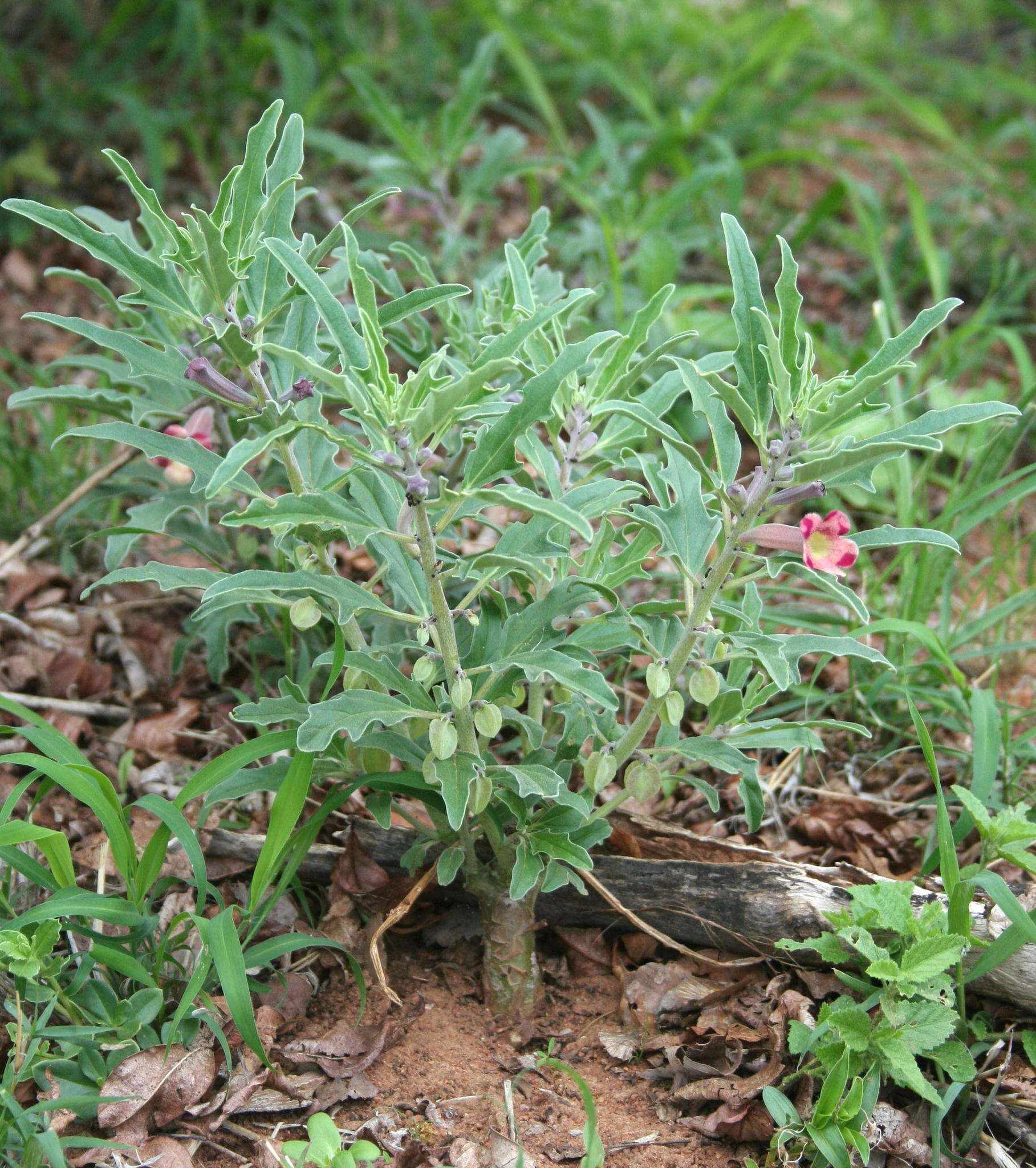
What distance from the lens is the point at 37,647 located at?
2.91 metres

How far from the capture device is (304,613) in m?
1.85

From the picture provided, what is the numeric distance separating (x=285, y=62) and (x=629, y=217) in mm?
1743

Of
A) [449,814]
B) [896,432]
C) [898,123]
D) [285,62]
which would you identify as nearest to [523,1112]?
[449,814]

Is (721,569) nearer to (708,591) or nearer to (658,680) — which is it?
(708,591)

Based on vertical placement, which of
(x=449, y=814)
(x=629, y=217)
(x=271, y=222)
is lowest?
(x=449, y=814)

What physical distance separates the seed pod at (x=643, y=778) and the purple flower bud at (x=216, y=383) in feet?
3.14

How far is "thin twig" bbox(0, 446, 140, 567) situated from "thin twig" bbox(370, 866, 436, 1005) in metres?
1.42

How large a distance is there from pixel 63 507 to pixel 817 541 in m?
2.14

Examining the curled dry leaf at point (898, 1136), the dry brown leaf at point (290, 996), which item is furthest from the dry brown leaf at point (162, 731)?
the curled dry leaf at point (898, 1136)

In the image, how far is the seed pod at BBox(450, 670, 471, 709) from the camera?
1.77 metres

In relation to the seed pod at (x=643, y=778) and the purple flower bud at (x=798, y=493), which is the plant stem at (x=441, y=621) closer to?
the seed pod at (x=643, y=778)

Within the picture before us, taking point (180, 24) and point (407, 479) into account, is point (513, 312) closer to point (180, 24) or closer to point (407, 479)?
point (407, 479)

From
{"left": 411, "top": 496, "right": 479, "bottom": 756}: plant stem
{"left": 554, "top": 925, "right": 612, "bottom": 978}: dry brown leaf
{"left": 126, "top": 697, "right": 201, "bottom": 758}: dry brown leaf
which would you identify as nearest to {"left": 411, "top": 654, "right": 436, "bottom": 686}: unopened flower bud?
{"left": 411, "top": 496, "right": 479, "bottom": 756}: plant stem

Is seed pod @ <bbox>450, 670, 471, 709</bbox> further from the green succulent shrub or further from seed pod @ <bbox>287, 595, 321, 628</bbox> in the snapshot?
seed pod @ <bbox>287, 595, 321, 628</bbox>
